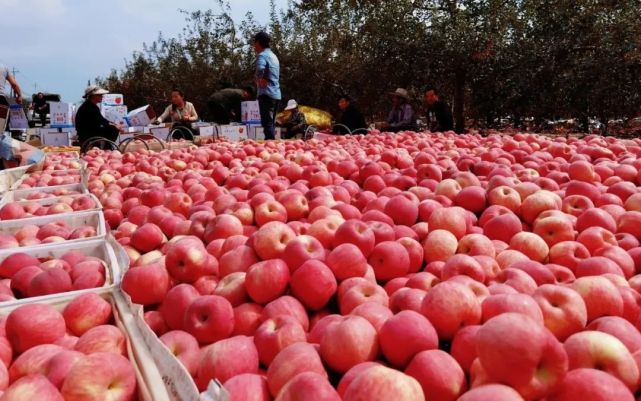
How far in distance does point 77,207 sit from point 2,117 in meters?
3.04

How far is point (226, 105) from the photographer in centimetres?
1569

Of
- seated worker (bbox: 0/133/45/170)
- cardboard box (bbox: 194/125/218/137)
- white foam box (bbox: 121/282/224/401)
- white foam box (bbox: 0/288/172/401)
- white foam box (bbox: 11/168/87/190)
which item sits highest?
cardboard box (bbox: 194/125/218/137)

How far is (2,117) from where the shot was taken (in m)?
5.79

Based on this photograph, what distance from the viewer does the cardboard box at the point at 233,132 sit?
11.3 metres

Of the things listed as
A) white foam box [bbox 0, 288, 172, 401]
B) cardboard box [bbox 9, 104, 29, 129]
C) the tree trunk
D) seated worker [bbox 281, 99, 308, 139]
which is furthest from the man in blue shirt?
cardboard box [bbox 9, 104, 29, 129]

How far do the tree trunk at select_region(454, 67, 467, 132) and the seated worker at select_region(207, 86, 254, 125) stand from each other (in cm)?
574

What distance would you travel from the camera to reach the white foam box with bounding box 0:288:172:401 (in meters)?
1.32

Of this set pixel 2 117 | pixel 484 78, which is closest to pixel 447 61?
pixel 484 78

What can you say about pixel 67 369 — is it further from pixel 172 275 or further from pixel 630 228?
pixel 630 228

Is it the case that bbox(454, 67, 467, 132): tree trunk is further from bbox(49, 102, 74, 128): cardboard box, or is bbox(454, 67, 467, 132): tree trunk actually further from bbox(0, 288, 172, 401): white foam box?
bbox(0, 288, 172, 401): white foam box

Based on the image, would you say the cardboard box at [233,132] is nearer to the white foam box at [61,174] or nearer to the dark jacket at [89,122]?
the dark jacket at [89,122]

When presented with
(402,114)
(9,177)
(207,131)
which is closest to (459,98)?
(402,114)

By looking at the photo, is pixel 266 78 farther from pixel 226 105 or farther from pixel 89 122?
pixel 226 105

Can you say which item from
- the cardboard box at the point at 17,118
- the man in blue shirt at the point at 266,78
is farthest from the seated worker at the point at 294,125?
the cardboard box at the point at 17,118
